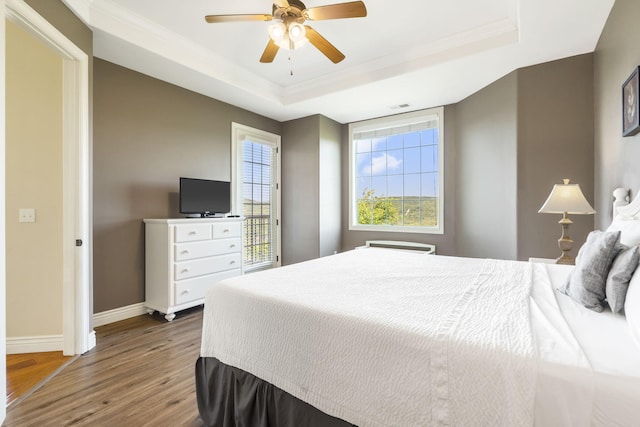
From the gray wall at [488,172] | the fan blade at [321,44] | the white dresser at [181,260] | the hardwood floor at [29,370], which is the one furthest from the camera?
the gray wall at [488,172]

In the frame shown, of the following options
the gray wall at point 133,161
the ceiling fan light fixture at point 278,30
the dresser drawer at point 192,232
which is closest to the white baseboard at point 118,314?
the gray wall at point 133,161

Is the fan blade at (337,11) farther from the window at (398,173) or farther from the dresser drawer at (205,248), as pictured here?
the window at (398,173)

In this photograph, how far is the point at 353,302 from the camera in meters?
1.33

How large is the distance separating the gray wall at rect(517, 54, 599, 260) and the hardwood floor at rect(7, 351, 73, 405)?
412 cm

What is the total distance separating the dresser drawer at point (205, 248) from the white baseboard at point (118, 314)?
75 cm

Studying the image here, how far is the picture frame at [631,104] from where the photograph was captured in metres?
1.77

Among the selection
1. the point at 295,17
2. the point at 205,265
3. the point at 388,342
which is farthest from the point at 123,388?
the point at 295,17

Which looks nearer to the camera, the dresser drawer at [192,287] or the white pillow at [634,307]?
the white pillow at [634,307]

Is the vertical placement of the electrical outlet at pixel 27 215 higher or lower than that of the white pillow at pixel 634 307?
higher

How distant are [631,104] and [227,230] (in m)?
3.50

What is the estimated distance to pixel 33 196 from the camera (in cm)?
238

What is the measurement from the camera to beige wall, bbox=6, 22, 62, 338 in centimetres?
237

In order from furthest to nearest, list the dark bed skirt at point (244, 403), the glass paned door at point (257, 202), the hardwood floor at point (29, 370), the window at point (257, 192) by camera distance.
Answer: the glass paned door at point (257, 202) < the window at point (257, 192) < the hardwood floor at point (29, 370) < the dark bed skirt at point (244, 403)

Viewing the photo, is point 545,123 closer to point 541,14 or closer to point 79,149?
point 541,14
